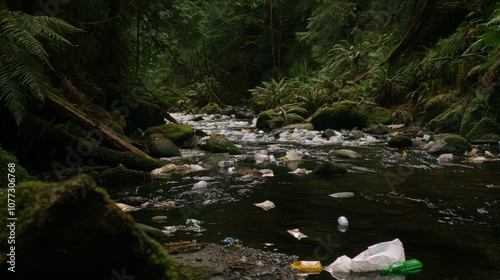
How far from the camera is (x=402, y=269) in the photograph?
8.31ft

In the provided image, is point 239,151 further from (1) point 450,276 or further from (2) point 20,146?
(1) point 450,276

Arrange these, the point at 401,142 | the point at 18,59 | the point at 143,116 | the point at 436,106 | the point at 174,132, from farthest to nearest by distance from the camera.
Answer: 1. the point at 436,106
2. the point at 143,116
3. the point at 174,132
4. the point at 401,142
5. the point at 18,59

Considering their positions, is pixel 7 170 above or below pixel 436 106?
above

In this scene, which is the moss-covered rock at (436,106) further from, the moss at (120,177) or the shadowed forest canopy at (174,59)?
the moss at (120,177)

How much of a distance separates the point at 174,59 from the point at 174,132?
255cm

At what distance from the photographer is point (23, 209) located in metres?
1.48

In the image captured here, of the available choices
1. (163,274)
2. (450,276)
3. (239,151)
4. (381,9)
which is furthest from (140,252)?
(381,9)

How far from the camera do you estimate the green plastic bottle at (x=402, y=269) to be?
2521mm

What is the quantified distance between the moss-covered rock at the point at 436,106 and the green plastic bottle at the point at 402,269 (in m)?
8.87

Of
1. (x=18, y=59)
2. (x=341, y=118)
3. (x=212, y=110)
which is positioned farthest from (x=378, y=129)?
(x=212, y=110)

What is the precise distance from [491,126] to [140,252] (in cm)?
847

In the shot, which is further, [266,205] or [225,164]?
[225,164]

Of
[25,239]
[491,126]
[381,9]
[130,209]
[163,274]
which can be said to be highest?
[381,9]

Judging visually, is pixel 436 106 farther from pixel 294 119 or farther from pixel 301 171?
pixel 301 171
